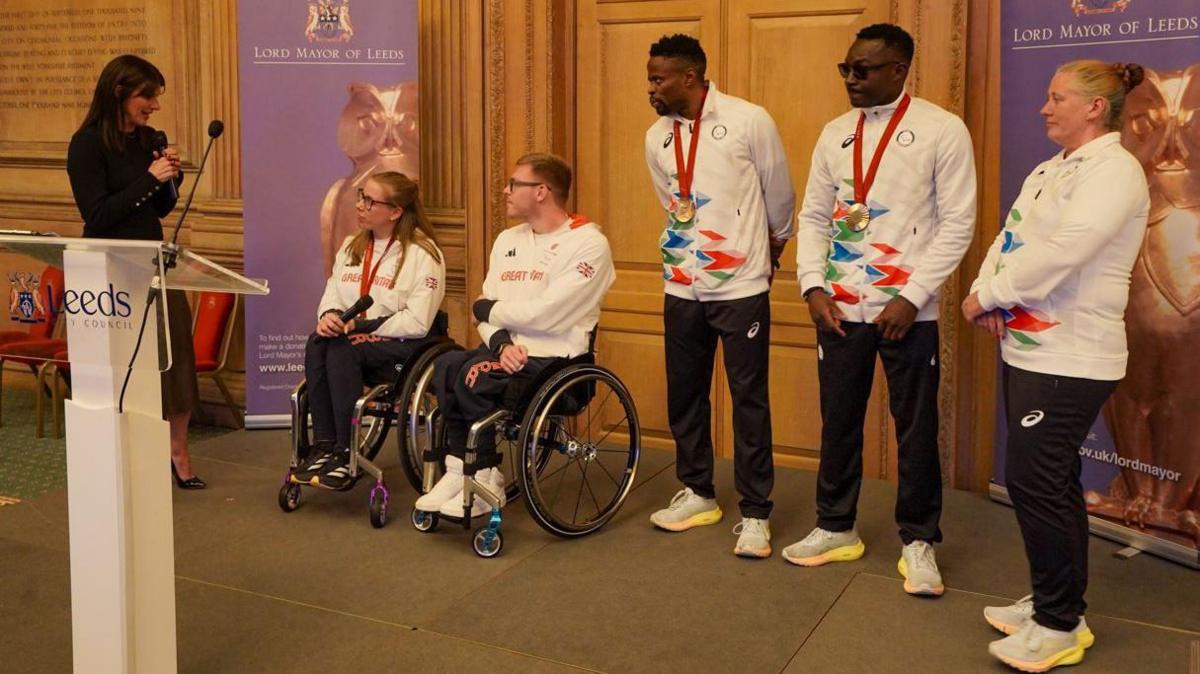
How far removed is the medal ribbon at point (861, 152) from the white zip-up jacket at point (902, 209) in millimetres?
12

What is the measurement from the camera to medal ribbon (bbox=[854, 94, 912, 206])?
335 centimetres

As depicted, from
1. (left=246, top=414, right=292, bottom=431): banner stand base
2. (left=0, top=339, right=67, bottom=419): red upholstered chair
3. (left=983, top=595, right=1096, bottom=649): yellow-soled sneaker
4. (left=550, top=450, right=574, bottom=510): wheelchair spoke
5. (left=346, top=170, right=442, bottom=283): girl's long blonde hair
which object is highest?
(left=346, top=170, right=442, bottom=283): girl's long blonde hair

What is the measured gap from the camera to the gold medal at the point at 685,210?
3760 mm

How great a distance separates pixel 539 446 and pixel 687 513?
537 mm

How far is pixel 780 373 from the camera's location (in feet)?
15.7

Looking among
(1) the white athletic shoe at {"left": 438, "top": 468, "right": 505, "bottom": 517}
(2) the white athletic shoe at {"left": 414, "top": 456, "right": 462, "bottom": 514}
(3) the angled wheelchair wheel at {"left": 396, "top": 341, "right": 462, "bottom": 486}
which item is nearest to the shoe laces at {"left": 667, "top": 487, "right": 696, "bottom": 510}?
(1) the white athletic shoe at {"left": 438, "top": 468, "right": 505, "bottom": 517}

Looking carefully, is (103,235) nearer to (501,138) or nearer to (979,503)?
(501,138)

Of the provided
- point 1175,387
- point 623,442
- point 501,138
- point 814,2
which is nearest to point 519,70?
point 501,138

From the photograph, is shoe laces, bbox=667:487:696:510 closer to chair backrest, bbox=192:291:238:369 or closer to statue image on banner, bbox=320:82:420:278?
statue image on banner, bbox=320:82:420:278

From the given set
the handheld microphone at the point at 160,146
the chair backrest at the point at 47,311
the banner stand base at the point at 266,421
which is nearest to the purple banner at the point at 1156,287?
the handheld microphone at the point at 160,146

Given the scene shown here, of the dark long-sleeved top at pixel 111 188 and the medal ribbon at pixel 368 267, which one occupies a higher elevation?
the dark long-sleeved top at pixel 111 188

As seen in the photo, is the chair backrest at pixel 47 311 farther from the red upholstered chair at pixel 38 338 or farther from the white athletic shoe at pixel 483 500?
the white athletic shoe at pixel 483 500

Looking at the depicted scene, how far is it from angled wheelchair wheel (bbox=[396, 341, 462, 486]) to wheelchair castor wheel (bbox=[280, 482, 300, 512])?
15.9 inches

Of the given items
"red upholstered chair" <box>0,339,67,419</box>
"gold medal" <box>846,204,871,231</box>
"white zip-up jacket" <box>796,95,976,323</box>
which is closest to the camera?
"white zip-up jacket" <box>796,95,976,323</box>
